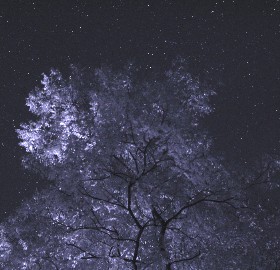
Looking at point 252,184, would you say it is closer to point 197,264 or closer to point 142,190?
point 142,190

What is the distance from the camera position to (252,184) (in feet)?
27.7

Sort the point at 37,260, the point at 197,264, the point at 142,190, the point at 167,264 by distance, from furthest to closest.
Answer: the point at 37,260, the point at 197,264, the point at 142,190, the point at 167,264

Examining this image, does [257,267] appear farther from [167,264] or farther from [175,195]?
[167,264]

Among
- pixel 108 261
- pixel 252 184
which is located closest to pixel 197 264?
pixel 108 261

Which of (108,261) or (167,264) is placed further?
(108,261)

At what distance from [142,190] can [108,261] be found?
293 centimetres

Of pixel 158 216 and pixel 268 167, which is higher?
pixel 268 167

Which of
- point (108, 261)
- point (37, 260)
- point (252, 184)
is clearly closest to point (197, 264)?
point (108, 261)

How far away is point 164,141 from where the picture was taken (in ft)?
32.3

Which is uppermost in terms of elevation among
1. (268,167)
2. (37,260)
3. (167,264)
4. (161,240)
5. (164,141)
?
(164,141)

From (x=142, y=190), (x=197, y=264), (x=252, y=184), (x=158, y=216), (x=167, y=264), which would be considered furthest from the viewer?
(x=197, y=264)

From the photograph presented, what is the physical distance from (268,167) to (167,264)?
3.63 m

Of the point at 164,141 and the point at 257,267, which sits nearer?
the point at 164,141

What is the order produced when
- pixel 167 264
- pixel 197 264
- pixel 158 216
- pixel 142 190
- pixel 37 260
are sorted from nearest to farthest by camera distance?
pixel 167 264, pixel 158 216, pixel 142 190, pixel 197 264, pixel 37 260
